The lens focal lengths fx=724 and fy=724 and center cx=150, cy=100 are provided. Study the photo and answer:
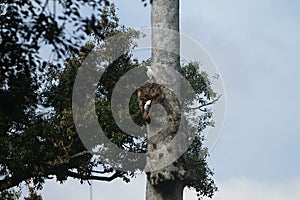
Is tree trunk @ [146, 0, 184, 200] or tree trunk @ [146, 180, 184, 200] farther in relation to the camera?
tree trunk @ [146, 180, 184, 200]

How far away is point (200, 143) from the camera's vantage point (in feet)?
59.9

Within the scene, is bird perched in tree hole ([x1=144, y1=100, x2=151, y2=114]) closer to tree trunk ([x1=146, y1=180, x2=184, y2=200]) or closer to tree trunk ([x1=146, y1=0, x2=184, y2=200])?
tree trunk ([x1=146, y1=0, x2=184, y2=200])

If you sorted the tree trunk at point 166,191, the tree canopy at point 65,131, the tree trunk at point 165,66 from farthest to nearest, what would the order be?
the tree canopy at point 65,131 → the tree trunk at point 166,191 → the tree trunk at point 165,66

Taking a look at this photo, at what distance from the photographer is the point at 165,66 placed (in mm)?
9680

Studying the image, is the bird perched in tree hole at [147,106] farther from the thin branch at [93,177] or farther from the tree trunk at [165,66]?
the thin branch at [93,177]

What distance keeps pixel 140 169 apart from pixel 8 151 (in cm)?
319

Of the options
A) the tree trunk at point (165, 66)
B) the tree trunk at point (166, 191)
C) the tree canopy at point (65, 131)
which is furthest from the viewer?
the tree canopy at point (65, 131)

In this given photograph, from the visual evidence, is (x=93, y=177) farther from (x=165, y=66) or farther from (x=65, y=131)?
(x=165, y=66)

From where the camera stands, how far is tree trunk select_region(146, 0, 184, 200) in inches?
366

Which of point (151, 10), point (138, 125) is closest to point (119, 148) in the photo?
point (138, 125)

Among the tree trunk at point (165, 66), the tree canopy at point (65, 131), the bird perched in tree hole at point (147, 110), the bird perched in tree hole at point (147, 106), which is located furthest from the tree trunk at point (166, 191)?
the tree canopy at point (65, 131)

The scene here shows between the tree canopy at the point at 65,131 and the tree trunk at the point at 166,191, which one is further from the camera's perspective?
the tree canopy at the point at 65,131

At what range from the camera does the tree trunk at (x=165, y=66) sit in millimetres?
9297

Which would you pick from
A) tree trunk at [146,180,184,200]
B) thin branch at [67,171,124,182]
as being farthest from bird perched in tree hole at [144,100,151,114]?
thin branch at [67,171,124,182]
